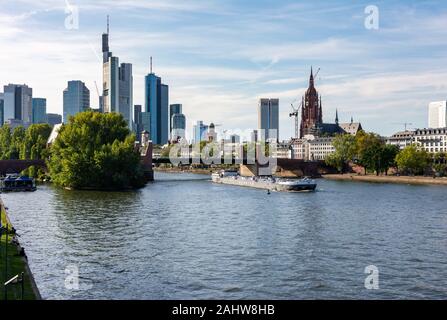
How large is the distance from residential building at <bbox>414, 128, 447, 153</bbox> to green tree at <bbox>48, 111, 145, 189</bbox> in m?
90.2

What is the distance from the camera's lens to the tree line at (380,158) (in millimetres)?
113688

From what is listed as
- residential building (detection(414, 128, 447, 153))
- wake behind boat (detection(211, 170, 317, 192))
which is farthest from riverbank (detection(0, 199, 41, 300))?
residential building (detection(414, 128, 447, 153))

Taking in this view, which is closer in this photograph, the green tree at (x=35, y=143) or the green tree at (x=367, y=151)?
the green tree at (x=35, y=143)

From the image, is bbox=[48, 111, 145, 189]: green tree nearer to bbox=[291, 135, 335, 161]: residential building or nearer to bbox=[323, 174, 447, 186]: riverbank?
bbox=[323, 174, 447, 186]: riverbank

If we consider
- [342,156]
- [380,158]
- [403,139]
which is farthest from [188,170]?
[380,158]

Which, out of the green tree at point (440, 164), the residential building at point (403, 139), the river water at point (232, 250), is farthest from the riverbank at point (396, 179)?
the residential building at point (403, 139)

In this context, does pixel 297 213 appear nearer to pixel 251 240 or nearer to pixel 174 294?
pixel 251 240

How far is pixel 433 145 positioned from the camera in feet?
495

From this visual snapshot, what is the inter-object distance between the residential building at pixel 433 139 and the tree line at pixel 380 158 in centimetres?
2189

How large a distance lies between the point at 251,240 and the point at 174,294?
518 inches

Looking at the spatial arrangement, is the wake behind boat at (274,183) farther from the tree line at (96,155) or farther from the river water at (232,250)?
the river water at (232,250)
